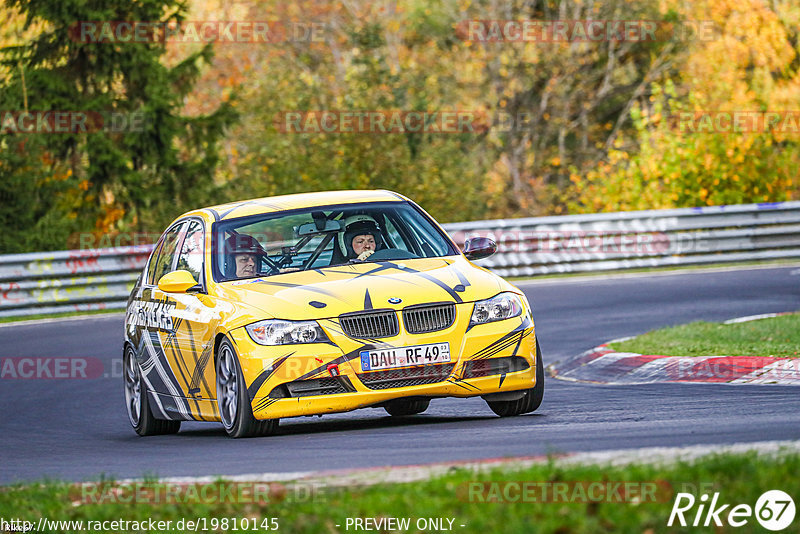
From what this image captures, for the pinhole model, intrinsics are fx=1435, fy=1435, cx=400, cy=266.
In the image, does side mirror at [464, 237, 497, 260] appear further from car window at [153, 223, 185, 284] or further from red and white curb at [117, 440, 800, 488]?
red and white curb at [117, 440, 800, 488]

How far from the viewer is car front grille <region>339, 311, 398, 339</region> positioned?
9328 mm

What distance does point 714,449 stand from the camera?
6.71 m

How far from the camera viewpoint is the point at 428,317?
946cm

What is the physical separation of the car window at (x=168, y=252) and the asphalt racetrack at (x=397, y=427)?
4.39 ft

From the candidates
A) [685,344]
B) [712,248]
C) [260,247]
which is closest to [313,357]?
[260,247]

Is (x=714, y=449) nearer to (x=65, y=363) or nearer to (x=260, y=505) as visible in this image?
(x=260, y=505)

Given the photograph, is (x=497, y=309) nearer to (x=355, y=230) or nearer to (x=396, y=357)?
(x=396, y=357)

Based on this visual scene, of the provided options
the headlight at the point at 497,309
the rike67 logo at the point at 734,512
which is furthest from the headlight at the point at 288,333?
the rike67 logo at the point at 734,512

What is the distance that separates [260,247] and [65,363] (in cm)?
685

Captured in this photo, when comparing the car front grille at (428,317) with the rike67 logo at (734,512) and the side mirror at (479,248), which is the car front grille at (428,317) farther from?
the rike67 logo at (734,512)

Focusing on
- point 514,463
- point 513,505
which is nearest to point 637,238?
point 514,463

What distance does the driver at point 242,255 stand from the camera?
10312 millimetres

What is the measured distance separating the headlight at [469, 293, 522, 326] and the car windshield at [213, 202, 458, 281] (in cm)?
94

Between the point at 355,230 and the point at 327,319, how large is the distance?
164 cm
